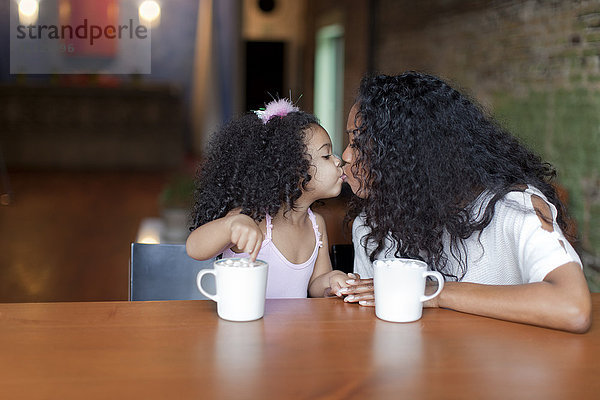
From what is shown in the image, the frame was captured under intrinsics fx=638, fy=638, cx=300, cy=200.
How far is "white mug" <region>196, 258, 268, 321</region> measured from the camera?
1104mm

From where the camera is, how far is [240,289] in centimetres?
111

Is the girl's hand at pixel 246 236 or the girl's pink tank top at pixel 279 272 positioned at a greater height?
the girl's hand at pixel 246 236

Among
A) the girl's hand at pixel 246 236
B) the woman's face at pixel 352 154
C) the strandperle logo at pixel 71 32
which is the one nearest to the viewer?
the girl's hand at pixel 246 236

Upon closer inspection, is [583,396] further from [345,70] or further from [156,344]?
[345,70]

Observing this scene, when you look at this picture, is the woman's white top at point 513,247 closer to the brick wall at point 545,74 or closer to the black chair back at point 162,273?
the black chair back at point 162,273

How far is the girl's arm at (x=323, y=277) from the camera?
1444 millimetres

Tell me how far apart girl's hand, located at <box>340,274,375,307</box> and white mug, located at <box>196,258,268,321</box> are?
0.21 meters

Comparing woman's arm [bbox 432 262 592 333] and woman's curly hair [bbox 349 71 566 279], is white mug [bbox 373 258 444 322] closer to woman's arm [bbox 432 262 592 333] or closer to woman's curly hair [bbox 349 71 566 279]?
woman's arm [bbox 432 262 592 333]

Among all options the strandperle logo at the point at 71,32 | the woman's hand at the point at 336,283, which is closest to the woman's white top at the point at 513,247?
the woman's hand at the point at 336,283

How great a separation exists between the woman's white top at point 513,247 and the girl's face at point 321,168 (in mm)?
244

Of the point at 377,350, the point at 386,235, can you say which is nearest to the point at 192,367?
the point at 377,350

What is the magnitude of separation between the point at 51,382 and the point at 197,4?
14.5 feet

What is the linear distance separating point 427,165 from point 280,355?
Answer: 61 cm

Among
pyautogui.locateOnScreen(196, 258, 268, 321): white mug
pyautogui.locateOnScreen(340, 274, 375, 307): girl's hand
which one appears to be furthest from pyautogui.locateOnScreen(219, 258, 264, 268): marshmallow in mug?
pyautogui.locateOnScreen(340, 274, 375, 307): girl's hand
